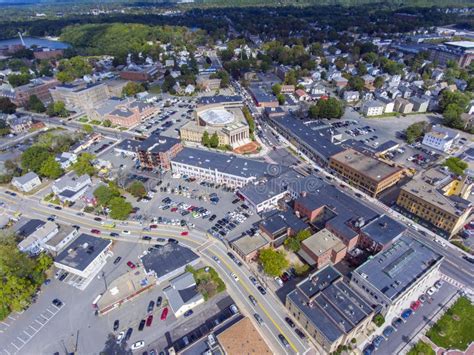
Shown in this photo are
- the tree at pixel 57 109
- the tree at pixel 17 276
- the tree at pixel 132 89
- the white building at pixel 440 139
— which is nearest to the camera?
the tree at pixel 17 276

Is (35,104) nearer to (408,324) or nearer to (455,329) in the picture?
(408,324)

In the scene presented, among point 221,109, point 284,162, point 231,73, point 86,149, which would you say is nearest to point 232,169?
point 284,162

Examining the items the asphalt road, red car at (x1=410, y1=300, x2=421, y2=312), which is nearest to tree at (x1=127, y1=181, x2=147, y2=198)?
the asphalt road

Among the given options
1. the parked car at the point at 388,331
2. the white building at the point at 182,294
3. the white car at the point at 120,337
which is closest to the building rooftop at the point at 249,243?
the white building at the point at 182,294

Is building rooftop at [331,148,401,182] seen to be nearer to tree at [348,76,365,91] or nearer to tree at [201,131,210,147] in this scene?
tree at [201,131,210,147]

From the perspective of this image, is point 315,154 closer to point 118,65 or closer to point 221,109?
point 221,109

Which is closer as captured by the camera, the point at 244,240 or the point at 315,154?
the point at 244,240

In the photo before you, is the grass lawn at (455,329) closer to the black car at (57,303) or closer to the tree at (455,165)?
the tree at (455,165)
